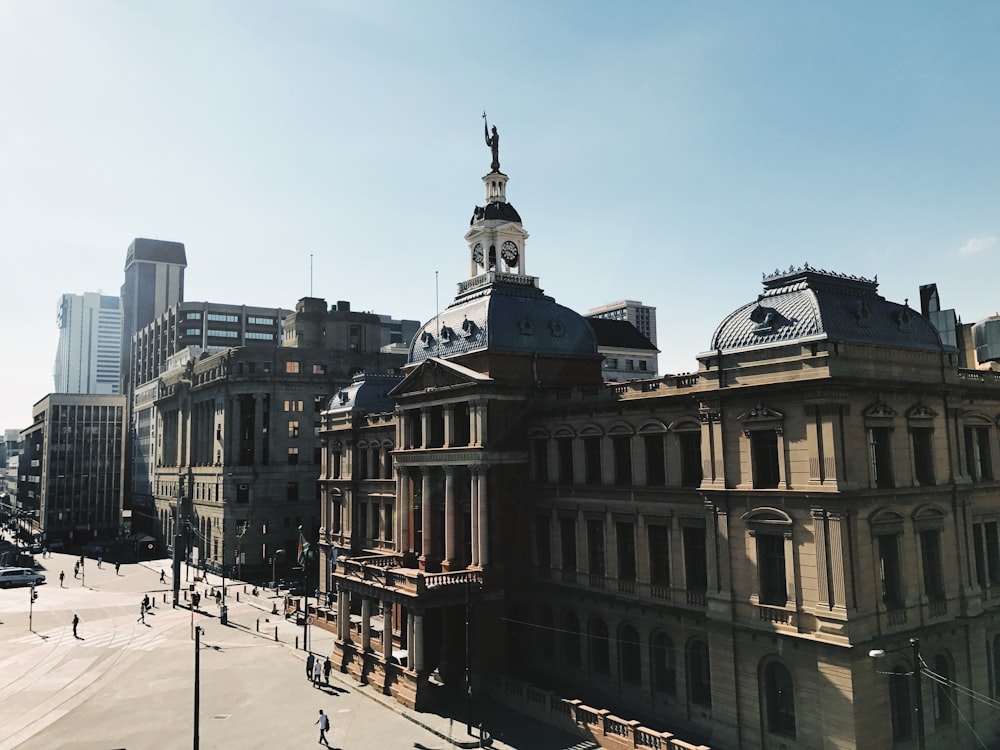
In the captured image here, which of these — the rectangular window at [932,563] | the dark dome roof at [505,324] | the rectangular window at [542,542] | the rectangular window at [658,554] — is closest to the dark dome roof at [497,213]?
the dark dome roof at [505,324]

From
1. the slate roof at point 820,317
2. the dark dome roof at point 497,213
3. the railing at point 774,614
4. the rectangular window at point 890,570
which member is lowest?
the railing at point 774,614

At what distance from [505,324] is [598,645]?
72.0 ft

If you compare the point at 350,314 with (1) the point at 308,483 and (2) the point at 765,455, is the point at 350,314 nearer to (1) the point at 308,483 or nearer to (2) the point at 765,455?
(1) the point at 308,483

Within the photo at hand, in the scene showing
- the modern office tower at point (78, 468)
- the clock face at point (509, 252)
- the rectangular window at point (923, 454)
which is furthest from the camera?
the modern office tower at point (78, 468)

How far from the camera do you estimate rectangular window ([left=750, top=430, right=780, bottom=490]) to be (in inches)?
1436

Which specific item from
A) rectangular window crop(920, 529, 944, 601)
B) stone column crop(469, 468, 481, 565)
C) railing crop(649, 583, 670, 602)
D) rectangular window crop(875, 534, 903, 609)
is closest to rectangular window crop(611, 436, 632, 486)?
railing crop(649, 583, 670, 602)

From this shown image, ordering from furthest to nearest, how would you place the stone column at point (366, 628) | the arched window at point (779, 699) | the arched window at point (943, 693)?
the stone column at point (366, 628) → the arched window at point (943, 693) → the arched window at point (779, 699)

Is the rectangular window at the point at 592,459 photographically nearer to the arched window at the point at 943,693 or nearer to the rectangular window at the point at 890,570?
the rectangular window at the point at 890,570

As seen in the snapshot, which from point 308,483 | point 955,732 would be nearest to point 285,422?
point 308,483

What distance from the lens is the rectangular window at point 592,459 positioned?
47156 millimetres

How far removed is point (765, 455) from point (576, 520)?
14573mm

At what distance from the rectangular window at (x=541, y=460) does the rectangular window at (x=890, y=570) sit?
21.2 metres

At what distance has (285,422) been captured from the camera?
327ft

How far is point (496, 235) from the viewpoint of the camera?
58562 millimetres
